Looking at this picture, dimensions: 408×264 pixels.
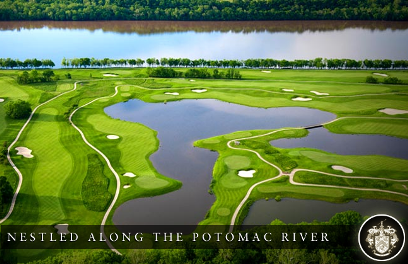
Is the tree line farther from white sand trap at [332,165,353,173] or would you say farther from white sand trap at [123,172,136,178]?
white sand trap at [123,172,136,178]

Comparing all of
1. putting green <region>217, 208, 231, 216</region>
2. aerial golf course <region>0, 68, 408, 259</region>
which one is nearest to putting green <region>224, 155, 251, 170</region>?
aerial golf course <region>0, 68, 408, 259</region>

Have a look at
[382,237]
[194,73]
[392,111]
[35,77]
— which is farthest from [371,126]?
[35,77]

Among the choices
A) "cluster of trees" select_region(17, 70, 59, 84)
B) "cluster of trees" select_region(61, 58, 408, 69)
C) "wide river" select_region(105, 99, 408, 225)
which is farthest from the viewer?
"cluster of trees" select_region(61, 58, 408, 69)

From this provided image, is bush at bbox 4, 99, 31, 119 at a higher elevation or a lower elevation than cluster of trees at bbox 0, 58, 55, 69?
lower

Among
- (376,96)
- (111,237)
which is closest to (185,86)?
(376,96)

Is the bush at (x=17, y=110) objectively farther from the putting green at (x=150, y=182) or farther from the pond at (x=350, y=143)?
the pond at (x=350, y=143)

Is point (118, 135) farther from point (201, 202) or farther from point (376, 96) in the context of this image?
point (376, 96)

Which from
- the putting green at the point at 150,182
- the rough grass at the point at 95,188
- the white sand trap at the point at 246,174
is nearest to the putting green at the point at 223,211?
the white sand trap at the point at 246,174
